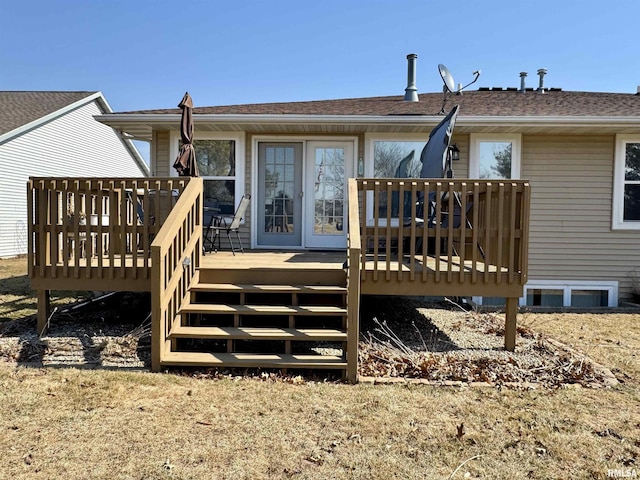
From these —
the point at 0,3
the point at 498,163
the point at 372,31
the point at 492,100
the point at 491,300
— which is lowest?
the point at 491,300

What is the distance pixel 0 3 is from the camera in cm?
1820

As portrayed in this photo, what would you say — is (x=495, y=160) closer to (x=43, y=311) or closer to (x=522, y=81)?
(x=522, y=81)

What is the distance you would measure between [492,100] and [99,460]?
8.45m

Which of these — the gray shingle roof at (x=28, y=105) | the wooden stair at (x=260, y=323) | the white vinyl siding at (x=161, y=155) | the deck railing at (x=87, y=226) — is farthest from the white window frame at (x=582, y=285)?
the gray shingle roof at (x=28, y=105)

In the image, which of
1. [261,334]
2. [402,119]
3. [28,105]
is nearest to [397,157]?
[402,119]

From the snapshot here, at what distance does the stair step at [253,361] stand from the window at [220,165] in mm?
3970

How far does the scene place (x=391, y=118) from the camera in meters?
6.72

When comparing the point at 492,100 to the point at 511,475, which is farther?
the point at 492,100

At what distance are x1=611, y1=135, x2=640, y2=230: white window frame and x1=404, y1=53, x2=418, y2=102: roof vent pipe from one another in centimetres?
353

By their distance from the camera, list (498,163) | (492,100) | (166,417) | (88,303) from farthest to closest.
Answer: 1. (492,100)
2. (498,163)
3. (88,303)
4. (166,417)

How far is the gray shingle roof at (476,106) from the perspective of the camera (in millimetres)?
7039

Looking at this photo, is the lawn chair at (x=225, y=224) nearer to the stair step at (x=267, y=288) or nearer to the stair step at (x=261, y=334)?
the stair step at (x=267, y=288)

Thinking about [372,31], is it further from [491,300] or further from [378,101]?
[491,300]

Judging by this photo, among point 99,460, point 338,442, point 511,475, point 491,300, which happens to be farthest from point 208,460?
point 491,300
